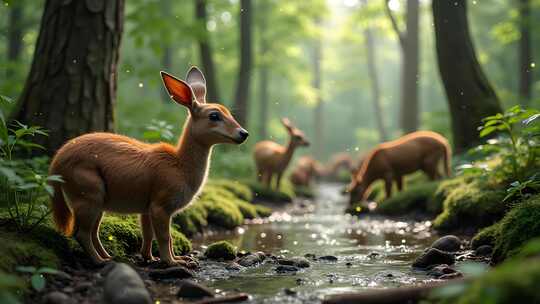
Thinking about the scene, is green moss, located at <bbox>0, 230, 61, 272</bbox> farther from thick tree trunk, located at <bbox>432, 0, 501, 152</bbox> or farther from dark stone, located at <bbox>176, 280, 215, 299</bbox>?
thick tree trunk, located at <bbox>432, 0, 501, 152</bbox>

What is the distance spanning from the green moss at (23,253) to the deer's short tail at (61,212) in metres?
0.33

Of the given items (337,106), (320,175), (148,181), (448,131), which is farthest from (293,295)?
(337,106)

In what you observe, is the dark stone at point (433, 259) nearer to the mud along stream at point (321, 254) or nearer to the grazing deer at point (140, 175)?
the mud along stream at point (321, 254)

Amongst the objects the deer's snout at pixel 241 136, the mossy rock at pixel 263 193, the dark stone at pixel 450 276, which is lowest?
the mossy rock at pixel 263 193

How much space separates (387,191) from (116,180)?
8427 mm

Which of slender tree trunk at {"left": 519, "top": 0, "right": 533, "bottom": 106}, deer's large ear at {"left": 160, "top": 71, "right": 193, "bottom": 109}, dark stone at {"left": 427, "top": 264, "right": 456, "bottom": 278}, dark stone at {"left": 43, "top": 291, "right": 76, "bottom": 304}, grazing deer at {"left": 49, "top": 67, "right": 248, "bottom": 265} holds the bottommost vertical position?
dark stone at {"left": 427, "top": 264, "right": 456, "bottom": 278}

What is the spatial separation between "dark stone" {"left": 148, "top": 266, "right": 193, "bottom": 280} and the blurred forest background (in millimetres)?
1908

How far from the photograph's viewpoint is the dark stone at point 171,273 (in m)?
4.99

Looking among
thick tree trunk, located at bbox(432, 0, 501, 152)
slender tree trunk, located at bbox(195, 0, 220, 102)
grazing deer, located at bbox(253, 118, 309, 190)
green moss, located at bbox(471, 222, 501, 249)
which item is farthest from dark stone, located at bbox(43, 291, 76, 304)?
slender tree trunk, located at bbox(195, 0, 220, 102)

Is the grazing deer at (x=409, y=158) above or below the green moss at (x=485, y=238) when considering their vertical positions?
above

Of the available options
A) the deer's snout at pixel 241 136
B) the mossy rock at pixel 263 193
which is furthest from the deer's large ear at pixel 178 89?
the mossy rock at pixel 263 193

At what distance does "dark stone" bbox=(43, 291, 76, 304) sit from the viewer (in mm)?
3912

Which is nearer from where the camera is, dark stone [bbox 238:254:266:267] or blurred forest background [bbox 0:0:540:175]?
dark stone [bbox 238:254:266:267]

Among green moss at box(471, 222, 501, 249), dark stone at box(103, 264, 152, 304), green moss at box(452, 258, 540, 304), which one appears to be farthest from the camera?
green moss at box(471, 222, 501, 249)
